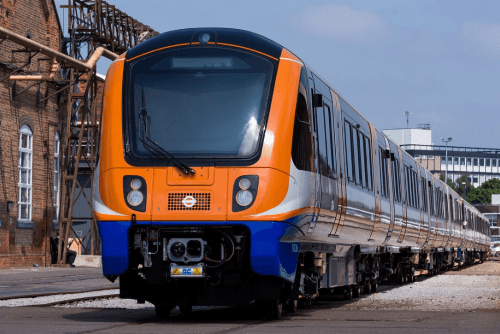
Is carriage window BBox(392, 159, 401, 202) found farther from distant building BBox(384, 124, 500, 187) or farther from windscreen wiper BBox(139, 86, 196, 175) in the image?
distant building BBox(384, 124, 500, 187)

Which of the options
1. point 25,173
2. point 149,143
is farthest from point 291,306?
point 25,173

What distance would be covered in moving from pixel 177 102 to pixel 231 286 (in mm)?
2146

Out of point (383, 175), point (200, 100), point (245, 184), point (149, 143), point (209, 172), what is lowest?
point (245, 184)

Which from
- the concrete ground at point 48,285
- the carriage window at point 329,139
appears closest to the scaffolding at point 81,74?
the concrete ground at point 48,285

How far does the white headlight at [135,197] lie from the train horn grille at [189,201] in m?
0.33

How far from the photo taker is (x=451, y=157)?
615 ft

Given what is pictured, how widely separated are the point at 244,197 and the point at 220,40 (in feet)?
6.52

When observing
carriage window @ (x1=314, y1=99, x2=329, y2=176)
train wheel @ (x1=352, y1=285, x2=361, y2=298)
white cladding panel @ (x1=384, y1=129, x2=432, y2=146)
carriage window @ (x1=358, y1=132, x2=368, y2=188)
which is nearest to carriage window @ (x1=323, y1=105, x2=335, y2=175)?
carriage window @ (x1=314, y1=99, x2=329, y2=176)

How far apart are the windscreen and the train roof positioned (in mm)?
129

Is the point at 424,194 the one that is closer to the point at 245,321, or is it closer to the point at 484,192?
the point at 245,321

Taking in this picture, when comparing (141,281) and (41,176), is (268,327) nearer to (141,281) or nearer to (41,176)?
(141,281)

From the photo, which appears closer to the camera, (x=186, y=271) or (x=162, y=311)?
(x=186, y=271)

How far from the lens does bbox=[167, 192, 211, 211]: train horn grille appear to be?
10844 mm

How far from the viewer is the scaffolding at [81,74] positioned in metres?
36.9
